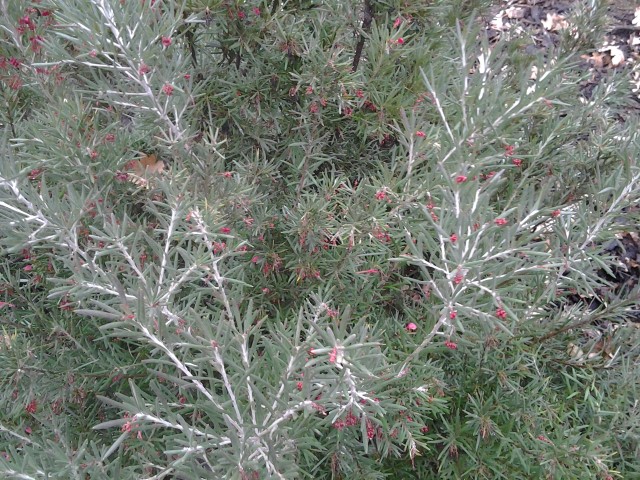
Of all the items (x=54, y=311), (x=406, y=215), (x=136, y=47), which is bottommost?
(x=54, y=311)

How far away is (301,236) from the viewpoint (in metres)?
1.49

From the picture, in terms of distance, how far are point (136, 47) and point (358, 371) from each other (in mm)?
839

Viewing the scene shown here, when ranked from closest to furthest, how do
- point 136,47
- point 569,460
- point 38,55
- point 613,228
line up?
point 136,47
point 613,228
point 569,460
point 38,55

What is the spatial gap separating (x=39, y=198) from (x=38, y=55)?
2.36ft

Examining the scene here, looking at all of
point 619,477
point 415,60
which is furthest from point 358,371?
point 619,477

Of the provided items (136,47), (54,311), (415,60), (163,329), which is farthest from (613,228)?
(54,311)

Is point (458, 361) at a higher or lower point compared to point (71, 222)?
lower

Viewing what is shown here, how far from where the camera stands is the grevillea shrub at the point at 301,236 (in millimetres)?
1121

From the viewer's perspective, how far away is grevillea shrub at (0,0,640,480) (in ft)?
3.68

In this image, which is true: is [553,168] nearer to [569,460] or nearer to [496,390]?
[496,390]

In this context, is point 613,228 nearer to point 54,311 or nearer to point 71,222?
point 71,222

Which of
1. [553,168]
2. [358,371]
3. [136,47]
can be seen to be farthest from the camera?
[553,168]

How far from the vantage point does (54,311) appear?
66.9 inches

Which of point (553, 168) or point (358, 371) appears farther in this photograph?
point (553, 168)
